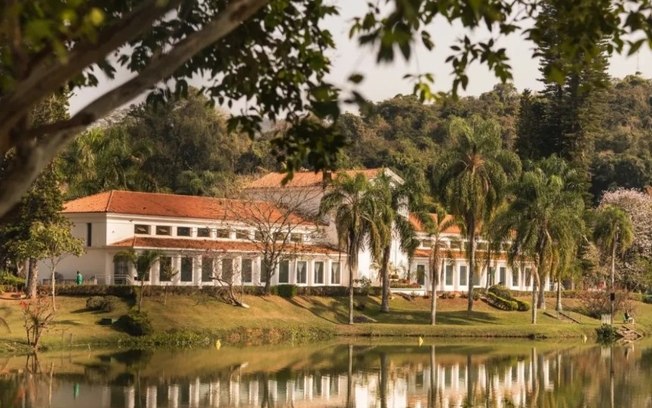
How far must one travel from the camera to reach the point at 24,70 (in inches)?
298

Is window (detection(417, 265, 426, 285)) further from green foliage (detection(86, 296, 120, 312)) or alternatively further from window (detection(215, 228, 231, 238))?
green foliage (detection(86, 296, 120, 312))

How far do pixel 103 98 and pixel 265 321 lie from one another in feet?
152

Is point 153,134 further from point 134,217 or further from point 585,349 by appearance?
point 585,349

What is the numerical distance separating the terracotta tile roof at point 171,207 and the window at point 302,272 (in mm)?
3450

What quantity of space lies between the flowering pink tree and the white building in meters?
18.6

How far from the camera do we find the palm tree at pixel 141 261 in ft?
169

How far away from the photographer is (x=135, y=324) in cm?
4703

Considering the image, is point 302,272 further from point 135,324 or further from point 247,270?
point 135,324

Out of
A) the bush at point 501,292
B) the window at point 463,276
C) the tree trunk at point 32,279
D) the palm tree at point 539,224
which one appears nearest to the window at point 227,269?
the tree trunk at point 32,279

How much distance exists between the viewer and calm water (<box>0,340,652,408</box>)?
30.2m

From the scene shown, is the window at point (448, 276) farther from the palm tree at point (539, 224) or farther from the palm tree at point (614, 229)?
the palm tree at point (539, 224)

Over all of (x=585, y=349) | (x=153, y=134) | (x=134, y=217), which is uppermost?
(x=153, y=134)

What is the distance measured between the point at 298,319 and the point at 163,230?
35.8ft

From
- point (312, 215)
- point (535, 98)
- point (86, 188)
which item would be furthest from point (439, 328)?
point (535, 98)
